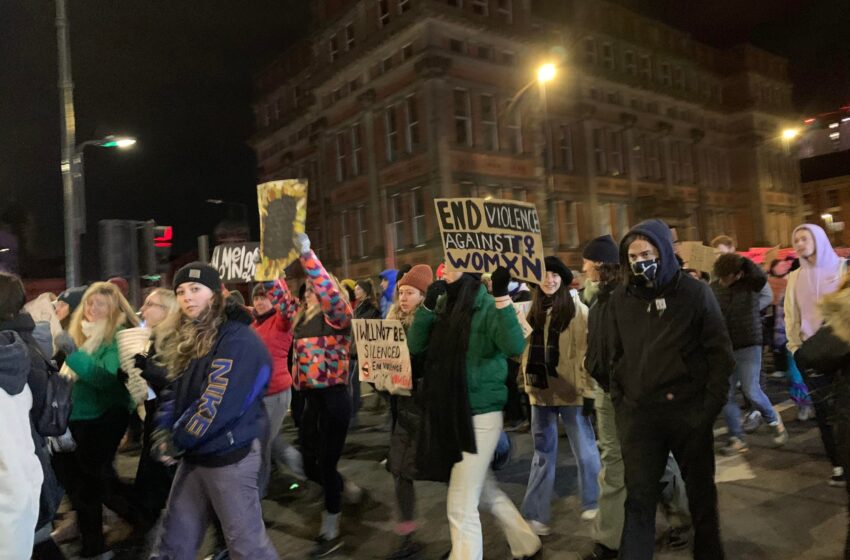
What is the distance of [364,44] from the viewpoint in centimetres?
3167

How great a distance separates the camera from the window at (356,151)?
1332 inches

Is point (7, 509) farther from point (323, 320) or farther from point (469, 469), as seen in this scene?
point (323, 320)

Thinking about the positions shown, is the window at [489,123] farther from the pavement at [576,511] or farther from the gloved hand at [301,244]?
the gloved hand at [301,244]

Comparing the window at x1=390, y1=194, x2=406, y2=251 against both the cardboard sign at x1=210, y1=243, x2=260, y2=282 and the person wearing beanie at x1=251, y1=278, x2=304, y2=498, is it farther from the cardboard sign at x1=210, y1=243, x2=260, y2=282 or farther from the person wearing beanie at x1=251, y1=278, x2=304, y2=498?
the person wearing beanie at x1=251, y1=278, x2=304, y2=498

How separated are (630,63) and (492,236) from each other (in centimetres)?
3836

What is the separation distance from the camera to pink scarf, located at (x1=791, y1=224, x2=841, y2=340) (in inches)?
228

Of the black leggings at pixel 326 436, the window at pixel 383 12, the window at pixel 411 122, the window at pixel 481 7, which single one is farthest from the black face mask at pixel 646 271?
the window at pixel 383 12

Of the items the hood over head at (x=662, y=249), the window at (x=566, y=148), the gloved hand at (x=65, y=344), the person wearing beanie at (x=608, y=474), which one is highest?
the window at (x=566, y=148)

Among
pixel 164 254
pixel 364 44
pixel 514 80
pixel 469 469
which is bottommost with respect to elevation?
pixel 469 469

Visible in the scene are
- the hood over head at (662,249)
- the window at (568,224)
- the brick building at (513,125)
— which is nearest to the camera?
the hood over head at (662,249)

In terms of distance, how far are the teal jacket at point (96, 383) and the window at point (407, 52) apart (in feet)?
88.1

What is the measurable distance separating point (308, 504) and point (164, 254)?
134 inches

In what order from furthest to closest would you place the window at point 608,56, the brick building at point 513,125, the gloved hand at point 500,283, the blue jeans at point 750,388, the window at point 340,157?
the window at point 608,56, the window at point 340,157, the brick building at point 513,125, the blue jeans at point 750,388, the gloved hand at point 500,283

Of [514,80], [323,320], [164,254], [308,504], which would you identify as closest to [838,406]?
[323,320]
